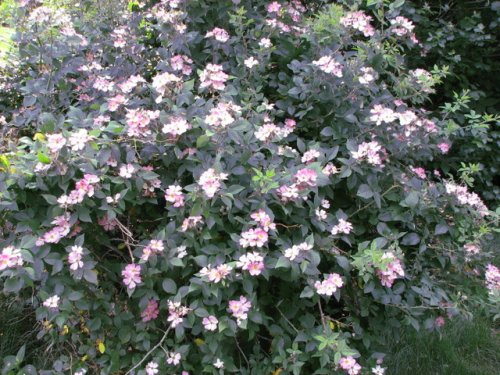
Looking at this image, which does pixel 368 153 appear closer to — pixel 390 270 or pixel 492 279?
pixel 390 270

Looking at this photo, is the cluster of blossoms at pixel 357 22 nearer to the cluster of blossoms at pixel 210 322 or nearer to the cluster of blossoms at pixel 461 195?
the cluster of blossoms at pixel 461 195

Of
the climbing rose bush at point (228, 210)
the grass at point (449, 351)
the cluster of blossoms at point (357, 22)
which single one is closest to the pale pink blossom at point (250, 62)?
the climbing rose bush at point (228, 210)

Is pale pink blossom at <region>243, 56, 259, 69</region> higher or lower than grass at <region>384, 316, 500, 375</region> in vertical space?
higher

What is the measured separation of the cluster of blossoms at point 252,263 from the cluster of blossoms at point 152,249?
0.83 ft

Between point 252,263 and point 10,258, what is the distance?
27.7 inches

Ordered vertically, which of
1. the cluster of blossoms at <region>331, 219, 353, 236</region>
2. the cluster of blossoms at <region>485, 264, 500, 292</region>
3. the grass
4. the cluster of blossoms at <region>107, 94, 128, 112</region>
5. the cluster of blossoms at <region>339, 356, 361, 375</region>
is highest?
the cluster of blossoms at <region>107, 94, 128, 112</region>

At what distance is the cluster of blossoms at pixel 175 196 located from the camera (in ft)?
5.53

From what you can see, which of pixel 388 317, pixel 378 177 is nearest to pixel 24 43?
pixel 378 177

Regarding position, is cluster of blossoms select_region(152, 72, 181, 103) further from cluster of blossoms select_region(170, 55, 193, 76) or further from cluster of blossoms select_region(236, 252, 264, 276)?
cluster of blossoms select_region(236, 252, 264, 276)

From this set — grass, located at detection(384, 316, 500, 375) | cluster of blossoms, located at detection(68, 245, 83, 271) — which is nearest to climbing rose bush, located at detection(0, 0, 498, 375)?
cluster of blossoms, located at detection(68, 245, 83, 271)

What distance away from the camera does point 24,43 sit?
2.20 metres

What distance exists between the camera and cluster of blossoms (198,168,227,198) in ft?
5.19

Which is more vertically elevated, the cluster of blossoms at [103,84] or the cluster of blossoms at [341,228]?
the cluster of blossoms at [103,84]

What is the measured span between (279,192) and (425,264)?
71 cm
